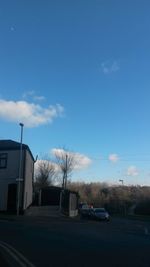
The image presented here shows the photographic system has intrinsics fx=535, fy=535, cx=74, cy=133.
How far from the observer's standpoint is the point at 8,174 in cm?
6297

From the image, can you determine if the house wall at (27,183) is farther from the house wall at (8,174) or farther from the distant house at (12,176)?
the house wall at (8,174)

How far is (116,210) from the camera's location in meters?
108

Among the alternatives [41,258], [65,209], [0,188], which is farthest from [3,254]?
[65,209]

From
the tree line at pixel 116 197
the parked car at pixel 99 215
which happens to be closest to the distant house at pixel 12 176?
the parked car at pixel 99 215

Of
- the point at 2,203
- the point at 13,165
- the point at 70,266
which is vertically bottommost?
the point at 70,266

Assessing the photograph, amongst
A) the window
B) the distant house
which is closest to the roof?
the distant house

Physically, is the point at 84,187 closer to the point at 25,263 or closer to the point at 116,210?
the point at 116,210

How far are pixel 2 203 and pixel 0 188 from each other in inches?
75.4

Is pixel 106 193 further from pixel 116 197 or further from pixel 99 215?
pixel 99 215

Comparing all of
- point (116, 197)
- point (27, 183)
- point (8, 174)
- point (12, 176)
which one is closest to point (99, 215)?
point (27, 183)

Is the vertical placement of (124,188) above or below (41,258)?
above

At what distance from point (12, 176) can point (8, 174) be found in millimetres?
584

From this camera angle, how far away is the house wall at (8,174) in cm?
6227

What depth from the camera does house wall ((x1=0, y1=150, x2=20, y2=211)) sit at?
6227 centimetres
